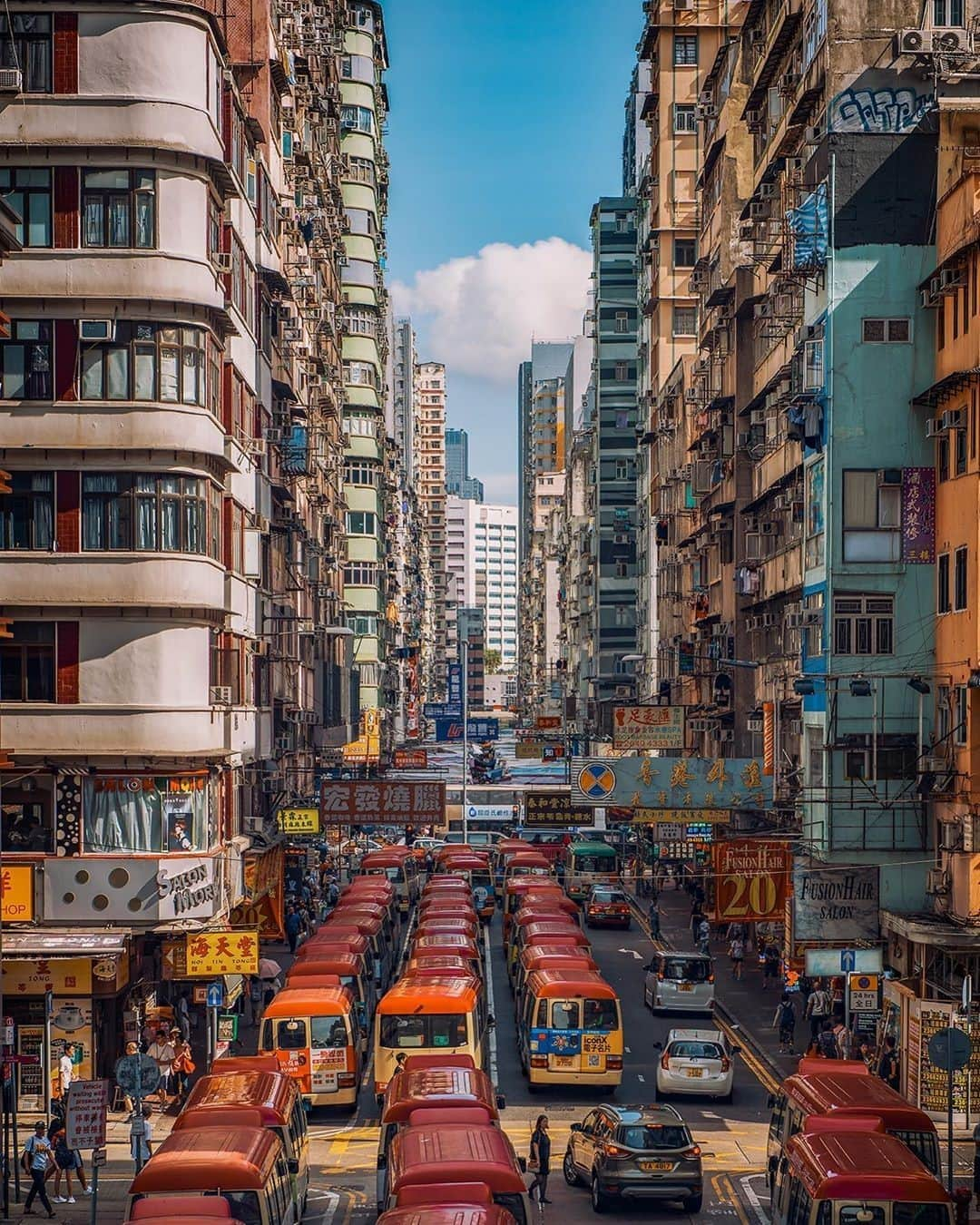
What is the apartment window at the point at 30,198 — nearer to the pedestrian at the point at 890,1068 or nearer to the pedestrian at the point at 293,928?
the pedestrian at the point at 890,1068

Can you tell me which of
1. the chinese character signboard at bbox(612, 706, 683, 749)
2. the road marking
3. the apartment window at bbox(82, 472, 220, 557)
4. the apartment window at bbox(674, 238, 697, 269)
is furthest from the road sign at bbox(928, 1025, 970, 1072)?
the apartment window at bbox(674, 238, 697, 269)

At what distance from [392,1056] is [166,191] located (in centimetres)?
1723

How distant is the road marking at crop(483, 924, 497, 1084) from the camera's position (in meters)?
42.0

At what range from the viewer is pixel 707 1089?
1454 inches

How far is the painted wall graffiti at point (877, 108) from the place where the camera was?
148 ft

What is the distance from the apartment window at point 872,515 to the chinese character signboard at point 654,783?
6949mm

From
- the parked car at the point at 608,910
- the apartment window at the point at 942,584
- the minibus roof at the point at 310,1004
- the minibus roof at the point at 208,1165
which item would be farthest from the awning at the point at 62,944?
the parked car at the point at 608,910

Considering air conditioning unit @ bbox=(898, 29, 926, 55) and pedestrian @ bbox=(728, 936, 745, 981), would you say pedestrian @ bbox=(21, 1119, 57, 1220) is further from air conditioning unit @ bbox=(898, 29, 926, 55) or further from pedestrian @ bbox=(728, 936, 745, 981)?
air conditioning unit @ bbox=(898, 29, 926, 55)

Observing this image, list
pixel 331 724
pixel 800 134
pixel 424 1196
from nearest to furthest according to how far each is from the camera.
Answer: pixel 424 1196 → pixel 800 134 → pixel 331 724

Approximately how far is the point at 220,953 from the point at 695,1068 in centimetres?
934

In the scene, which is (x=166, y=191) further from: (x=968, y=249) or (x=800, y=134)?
(x=800, y=134)

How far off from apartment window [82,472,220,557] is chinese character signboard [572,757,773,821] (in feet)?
44.4

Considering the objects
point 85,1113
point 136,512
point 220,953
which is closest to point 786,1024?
point 220,953

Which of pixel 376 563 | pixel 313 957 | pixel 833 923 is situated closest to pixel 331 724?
pixel 313 957
